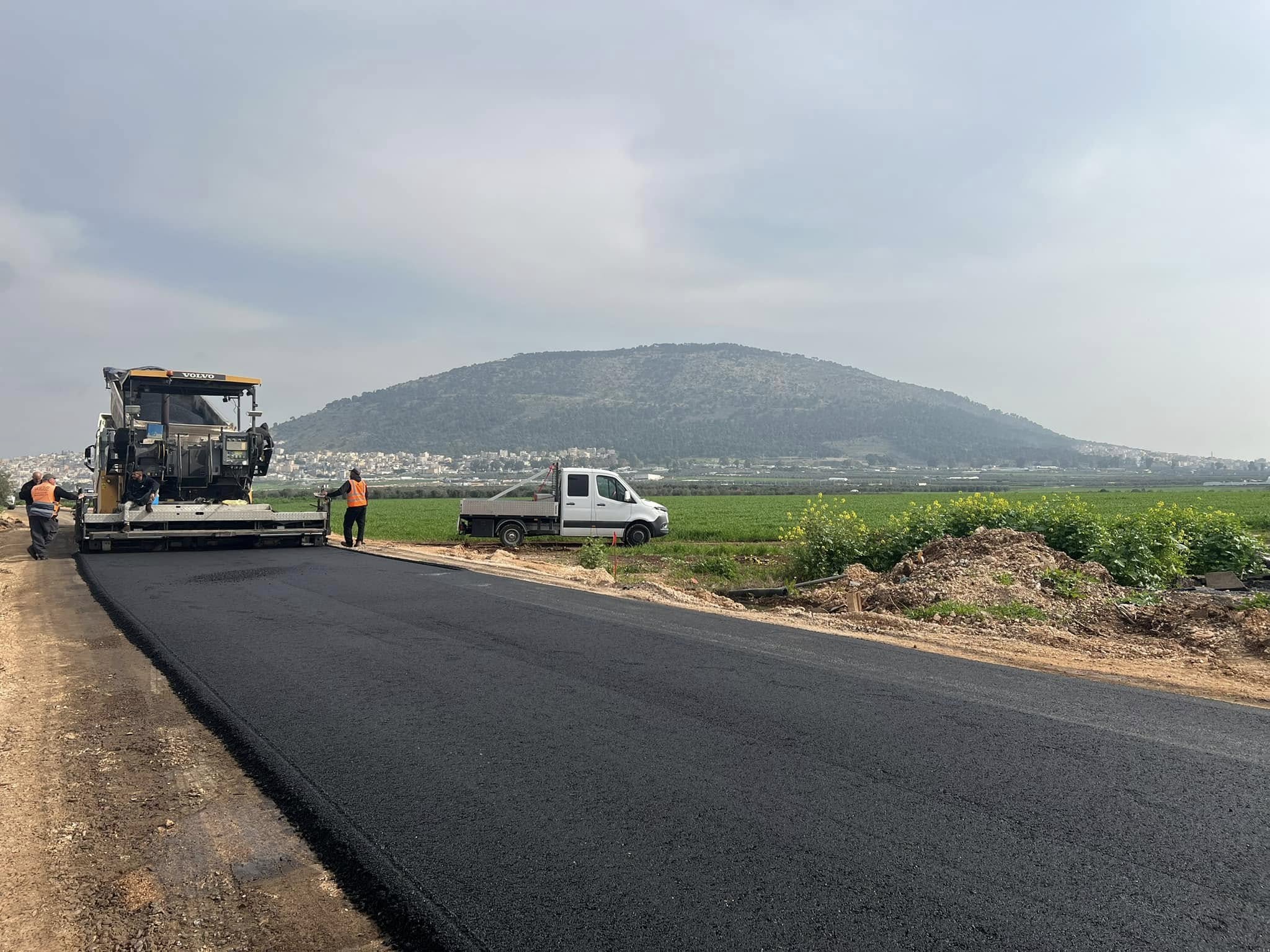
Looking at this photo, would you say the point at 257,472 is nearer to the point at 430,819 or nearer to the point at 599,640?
the point at 599,640

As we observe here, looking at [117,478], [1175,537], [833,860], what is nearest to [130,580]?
[117,478]

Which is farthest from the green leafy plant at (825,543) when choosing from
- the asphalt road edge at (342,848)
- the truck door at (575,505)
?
the asphalt road edge at (342,848)

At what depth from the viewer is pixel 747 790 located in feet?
13.8

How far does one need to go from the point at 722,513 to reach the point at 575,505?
65.3 ft

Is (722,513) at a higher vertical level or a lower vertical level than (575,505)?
lower

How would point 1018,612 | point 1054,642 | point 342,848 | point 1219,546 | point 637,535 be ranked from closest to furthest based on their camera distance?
point 342,848
point 1054,642
point 1018,612
point 1219,546
point 637,535

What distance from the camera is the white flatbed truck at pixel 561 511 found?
21875mm

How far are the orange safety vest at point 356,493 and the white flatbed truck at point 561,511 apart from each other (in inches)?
133

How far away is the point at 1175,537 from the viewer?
1318 centimetres

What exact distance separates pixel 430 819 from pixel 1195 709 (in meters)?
5.24

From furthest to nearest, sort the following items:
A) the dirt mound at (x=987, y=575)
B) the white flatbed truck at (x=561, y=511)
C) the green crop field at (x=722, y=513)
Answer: the green crop field at (x=722, y=513), the white flatbed truck at (x=561, y=511), the dirt mound at (x=987, y=575)

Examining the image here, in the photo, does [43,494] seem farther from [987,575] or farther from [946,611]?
[987,575]

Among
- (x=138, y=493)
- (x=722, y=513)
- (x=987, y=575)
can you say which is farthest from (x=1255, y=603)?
(x=722, y=513)

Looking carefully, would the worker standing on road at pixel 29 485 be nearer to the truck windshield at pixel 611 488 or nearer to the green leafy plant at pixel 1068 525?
the truck windshield at pixel 611 488
